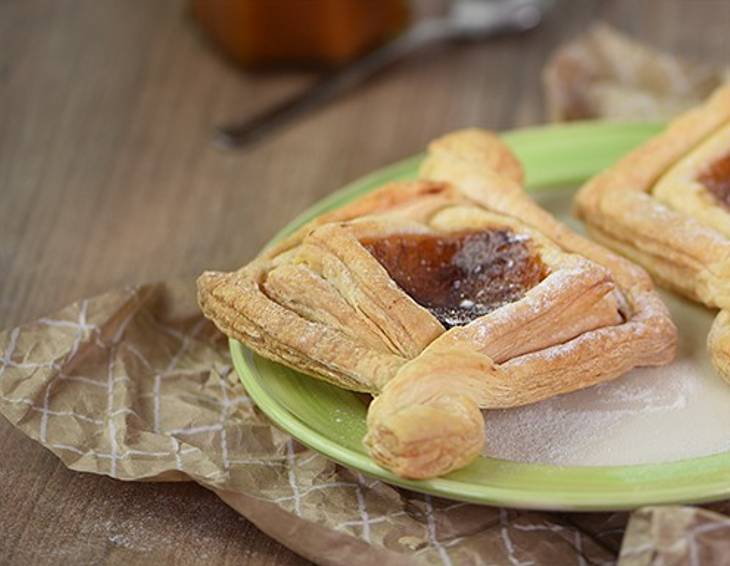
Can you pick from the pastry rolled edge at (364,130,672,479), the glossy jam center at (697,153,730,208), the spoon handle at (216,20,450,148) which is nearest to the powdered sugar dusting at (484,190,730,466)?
the pastry rolled edge at (364,130,672,479)

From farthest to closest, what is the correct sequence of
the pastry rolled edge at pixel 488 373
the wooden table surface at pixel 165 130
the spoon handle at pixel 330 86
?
the spoon handle at pixel 330 86, the wooden table surface at pixel 165 130, the pastry rolled edge at pixel 488 373

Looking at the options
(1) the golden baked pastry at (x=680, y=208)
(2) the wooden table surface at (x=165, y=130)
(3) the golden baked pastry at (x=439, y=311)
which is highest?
(1) the golden baked pastry at (x=680, y=208)

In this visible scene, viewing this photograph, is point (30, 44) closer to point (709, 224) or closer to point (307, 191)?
point (307, 191)

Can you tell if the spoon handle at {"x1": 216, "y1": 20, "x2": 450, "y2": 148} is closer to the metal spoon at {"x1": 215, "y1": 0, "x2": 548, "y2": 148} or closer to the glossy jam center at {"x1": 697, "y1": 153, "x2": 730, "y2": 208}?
the metal spoon at {"x1": 215, "y1": 0, "x2": 548, "y2": 148}

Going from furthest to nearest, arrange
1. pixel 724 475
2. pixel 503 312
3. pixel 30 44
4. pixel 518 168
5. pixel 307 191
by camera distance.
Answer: pixel 30 44
pixel 307 191
pixel 518 168
pixel 503 312
pixel 724 475

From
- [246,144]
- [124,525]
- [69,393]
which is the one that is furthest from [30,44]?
[124,525]

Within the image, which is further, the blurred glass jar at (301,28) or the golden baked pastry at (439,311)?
the blurred glass jar at (301,28)

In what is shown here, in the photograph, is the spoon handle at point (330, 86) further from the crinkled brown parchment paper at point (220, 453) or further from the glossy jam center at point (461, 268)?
the glossy jam center at point (461, 268)

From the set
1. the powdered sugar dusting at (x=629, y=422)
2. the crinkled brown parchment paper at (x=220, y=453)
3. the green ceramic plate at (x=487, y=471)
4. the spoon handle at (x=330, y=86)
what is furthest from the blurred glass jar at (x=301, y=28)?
the powdered sugar dusting at (x=629, y=422)
